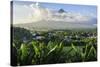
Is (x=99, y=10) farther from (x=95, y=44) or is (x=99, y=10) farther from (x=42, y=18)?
(x=42, y=18)

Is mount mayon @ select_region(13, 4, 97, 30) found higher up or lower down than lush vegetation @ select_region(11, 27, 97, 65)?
higher up

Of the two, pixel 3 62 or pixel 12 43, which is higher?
pixel 12 43

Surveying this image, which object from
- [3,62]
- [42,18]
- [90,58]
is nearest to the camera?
[3,62]

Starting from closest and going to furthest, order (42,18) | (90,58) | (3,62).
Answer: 1. (3,62)
2. (42,18)
3. (90,58)

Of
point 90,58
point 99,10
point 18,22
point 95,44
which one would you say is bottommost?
point 90,58

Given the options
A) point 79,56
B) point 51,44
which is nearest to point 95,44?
point 79,56

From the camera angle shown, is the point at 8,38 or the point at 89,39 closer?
the point at 8,38

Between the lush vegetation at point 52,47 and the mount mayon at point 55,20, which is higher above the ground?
the mount mayon at point 55,20

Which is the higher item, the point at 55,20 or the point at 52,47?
the point at 55,20
